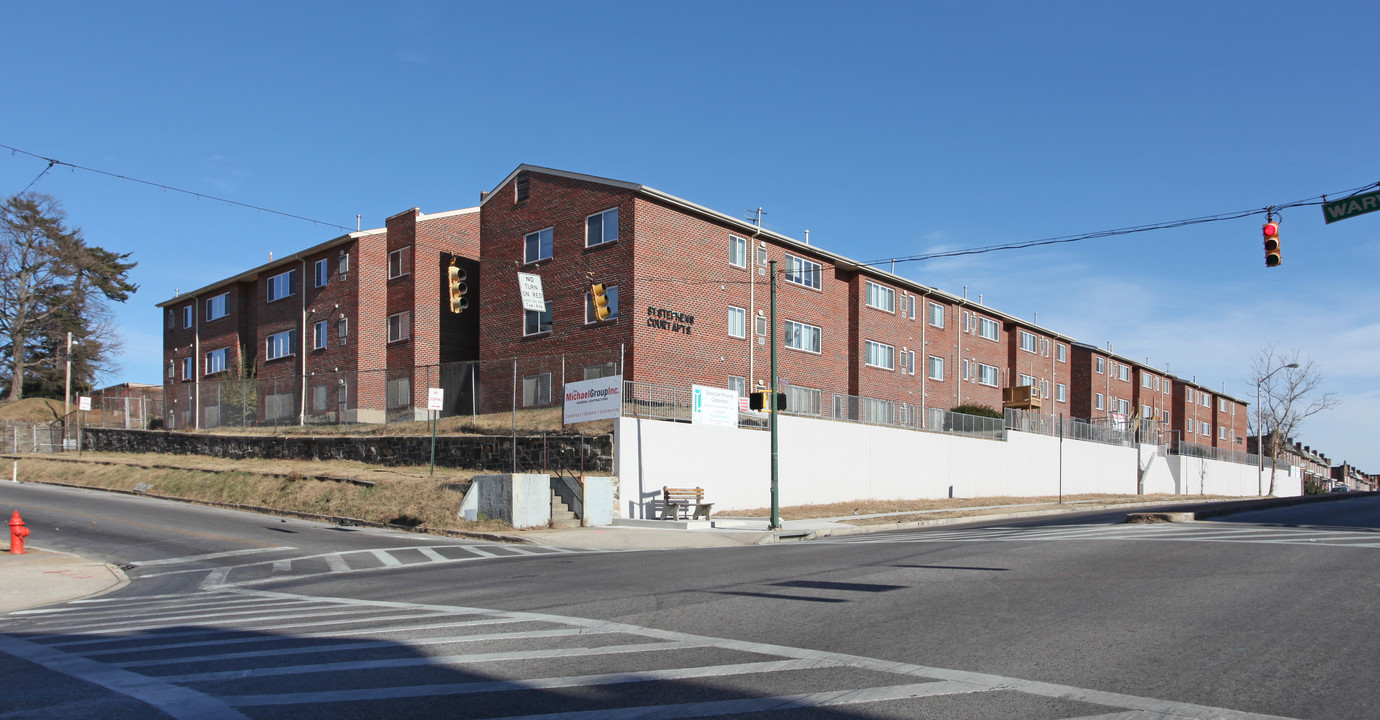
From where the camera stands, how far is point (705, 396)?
92.7 ft

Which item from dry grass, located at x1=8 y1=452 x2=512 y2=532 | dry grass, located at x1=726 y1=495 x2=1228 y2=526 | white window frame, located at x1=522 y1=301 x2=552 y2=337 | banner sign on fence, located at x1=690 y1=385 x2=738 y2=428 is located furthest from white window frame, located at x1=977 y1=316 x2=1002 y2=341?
dry grass, located at x1=8 y1=452 x2=512 y2=532

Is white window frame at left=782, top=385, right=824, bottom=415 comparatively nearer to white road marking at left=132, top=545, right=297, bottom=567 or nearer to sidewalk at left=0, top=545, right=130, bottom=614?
white road marking at left=132, top=545, right=297, bottom=567

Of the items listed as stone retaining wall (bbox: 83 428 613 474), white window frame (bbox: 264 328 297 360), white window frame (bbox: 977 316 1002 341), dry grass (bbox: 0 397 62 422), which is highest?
white window frame (bbox: 977 316 1002 341)

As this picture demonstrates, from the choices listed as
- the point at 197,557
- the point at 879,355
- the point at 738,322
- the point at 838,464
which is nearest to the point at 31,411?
the point at 738,322

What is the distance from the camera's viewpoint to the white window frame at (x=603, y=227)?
34.7 meters

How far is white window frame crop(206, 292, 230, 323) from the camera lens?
5266cm

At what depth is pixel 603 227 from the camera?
35.1 meters

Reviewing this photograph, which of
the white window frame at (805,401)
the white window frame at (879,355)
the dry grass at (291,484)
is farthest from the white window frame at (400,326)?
the white window frame at (879,355)

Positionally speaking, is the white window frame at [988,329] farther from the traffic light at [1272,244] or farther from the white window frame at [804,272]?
the traffic light at [1272,244]

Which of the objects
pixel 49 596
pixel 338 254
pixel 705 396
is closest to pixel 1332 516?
pixel 705 396

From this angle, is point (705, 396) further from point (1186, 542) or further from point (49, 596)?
point (49, 596)

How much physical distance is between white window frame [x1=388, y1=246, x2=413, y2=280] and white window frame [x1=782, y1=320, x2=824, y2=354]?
16.7m

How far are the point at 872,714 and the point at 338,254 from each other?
42272 mm

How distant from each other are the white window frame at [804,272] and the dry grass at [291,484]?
1824 centimetres
